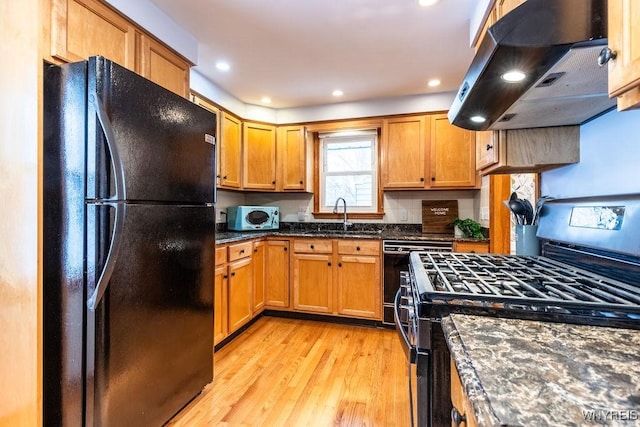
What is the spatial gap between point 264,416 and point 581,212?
71.5 inches

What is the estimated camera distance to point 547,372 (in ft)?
1.68

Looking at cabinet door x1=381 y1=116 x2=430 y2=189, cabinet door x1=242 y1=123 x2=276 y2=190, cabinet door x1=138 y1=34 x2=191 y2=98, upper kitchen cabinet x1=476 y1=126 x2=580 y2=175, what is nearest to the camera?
upper kitchen cabinet x1=476 y1=126 x2=580 y2=175

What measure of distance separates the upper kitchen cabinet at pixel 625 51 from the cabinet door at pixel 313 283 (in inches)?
98.2

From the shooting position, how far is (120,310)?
1.26 m

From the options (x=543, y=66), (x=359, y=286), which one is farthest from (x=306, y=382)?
(x=543, y=66)

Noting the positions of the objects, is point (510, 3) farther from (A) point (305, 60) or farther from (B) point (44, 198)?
(B) point (44, 198)

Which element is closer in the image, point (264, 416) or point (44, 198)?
point (44, 198)

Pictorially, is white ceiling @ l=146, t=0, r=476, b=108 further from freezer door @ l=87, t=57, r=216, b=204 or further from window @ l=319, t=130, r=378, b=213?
freezer door @ l=87, t=57, r=216, b=204

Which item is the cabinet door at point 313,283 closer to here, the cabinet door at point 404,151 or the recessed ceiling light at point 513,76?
the cabinet door at point 404,151

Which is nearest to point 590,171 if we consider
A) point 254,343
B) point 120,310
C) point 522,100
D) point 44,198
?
point 522,100

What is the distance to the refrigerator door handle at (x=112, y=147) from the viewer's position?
3.90 feet

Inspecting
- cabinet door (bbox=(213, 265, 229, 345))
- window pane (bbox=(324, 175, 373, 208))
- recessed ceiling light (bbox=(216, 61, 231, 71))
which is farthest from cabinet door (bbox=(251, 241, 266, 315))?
recessed ceiling light (bbox=(216, 61, 231, 71))

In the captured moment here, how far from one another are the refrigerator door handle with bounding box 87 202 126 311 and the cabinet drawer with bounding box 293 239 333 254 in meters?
1.97

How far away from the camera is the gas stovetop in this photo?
0.77 meters
